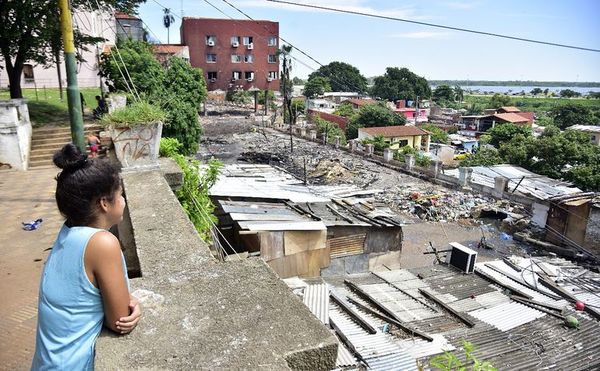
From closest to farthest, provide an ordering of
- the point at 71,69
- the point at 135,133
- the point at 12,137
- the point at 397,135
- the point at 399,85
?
the point at 135,133
the point at 71,69
the point at 12,137
the point at 397,135
the point at 399,85

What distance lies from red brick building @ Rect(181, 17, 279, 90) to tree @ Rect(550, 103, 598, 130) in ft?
155

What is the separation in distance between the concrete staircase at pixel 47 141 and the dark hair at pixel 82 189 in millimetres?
9679

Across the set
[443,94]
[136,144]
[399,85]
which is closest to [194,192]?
[136,144]

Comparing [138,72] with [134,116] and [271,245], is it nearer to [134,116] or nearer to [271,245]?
[271,245]

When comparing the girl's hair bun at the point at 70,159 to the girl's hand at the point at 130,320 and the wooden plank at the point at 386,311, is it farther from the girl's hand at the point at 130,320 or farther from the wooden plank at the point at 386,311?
the wooden plank at the point at 386,311

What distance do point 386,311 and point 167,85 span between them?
44.4 feet

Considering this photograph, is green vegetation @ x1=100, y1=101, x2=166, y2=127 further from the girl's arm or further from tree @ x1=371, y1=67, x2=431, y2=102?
tree @ x1=371, y1=67, x2=431, y2=102

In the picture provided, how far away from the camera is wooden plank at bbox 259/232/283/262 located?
759 centimetres

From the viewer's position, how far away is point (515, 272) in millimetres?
10031

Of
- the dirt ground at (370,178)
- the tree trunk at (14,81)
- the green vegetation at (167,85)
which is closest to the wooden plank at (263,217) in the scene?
the green vegetation at (167,85)

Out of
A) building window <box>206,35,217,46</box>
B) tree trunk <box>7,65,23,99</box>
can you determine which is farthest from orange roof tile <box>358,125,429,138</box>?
tree trunk <box>7,65,23,99</box>

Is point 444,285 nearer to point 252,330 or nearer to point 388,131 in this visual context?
point 252,330

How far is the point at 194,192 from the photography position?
5.12 meters

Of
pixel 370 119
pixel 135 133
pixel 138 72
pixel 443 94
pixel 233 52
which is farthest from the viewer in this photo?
pixel 443 94
